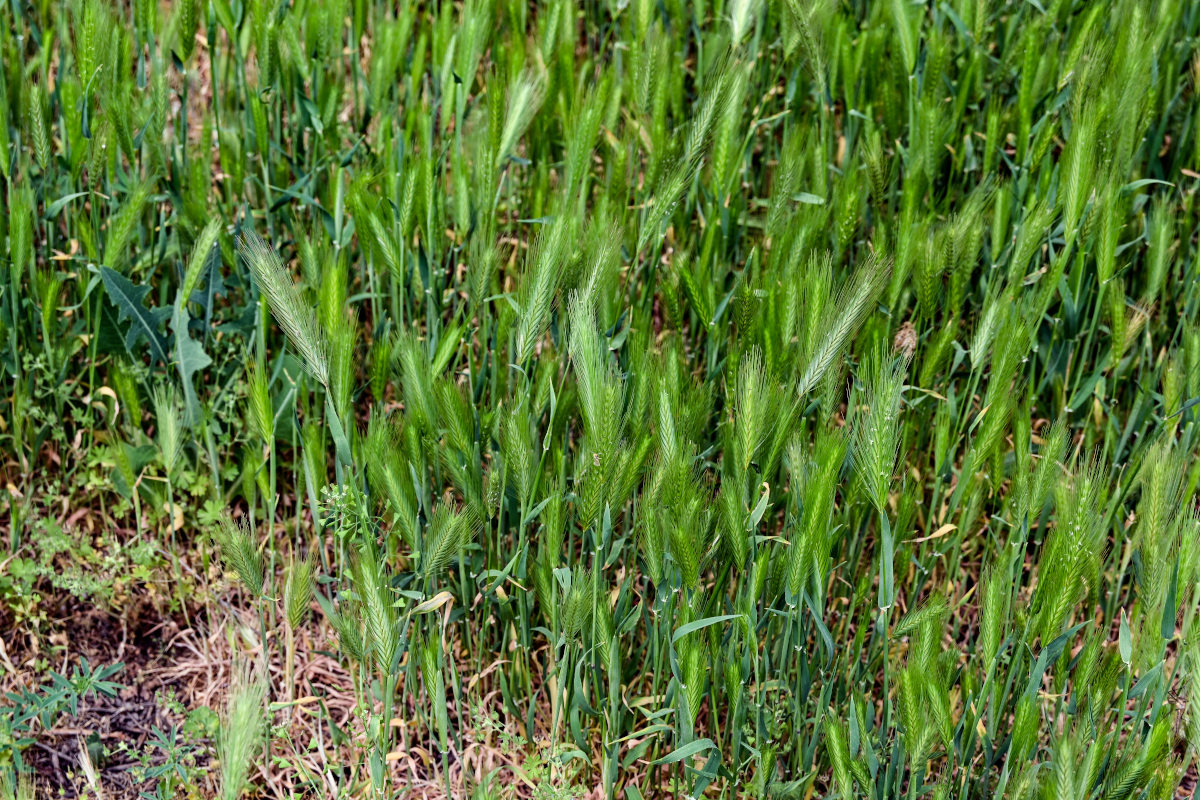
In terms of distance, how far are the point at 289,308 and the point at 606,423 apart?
453 millimetres

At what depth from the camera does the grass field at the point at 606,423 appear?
158 centimetres

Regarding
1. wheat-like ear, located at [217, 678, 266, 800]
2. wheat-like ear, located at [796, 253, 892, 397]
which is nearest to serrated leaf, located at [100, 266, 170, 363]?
wheat-like ear, located at [217, 678, 266, 800]

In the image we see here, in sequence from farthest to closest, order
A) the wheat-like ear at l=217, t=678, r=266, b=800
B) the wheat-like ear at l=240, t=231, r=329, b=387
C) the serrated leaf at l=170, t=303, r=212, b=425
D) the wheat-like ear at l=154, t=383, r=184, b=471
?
1. the serrated leaf at l=170, t=303, r=212, b=425
2. the wheat-like ear at l=154, t=383, r=184, b=471
3. the wheat-like ear at l=240, t=231, r=329, b=387
4. the wheat-like ear at l=217, t=678, r=266, b=800

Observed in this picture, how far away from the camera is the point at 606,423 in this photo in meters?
1.48

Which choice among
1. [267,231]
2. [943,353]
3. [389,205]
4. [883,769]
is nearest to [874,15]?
[943,353]

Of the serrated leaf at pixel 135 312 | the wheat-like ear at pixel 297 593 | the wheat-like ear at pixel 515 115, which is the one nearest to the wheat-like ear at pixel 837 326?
the wheat-like ear at pixel 515 115

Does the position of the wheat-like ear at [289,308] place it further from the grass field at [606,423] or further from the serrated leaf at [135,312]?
the serrated leaf at [135,312]

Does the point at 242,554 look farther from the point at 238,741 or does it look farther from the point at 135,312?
the point at 135,312

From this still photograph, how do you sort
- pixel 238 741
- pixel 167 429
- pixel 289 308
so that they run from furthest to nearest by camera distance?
pixel 167 429 < pixel 289 308 < pixel 238 741

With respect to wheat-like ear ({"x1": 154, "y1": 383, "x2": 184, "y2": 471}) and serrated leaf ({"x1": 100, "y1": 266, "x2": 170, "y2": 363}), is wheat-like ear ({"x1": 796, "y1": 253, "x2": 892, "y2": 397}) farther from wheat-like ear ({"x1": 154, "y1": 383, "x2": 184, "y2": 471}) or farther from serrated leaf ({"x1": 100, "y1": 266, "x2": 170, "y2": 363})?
serrated leaf ({"x1": 100, "y1": 266, "x2": 170, "y2": 363})

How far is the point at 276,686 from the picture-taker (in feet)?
6.59

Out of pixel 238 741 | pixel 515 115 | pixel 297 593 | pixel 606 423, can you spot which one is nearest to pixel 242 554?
pixel 297 593

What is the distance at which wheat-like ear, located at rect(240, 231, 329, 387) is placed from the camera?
1566mm

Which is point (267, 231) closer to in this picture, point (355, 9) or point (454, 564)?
point (355, 9)
